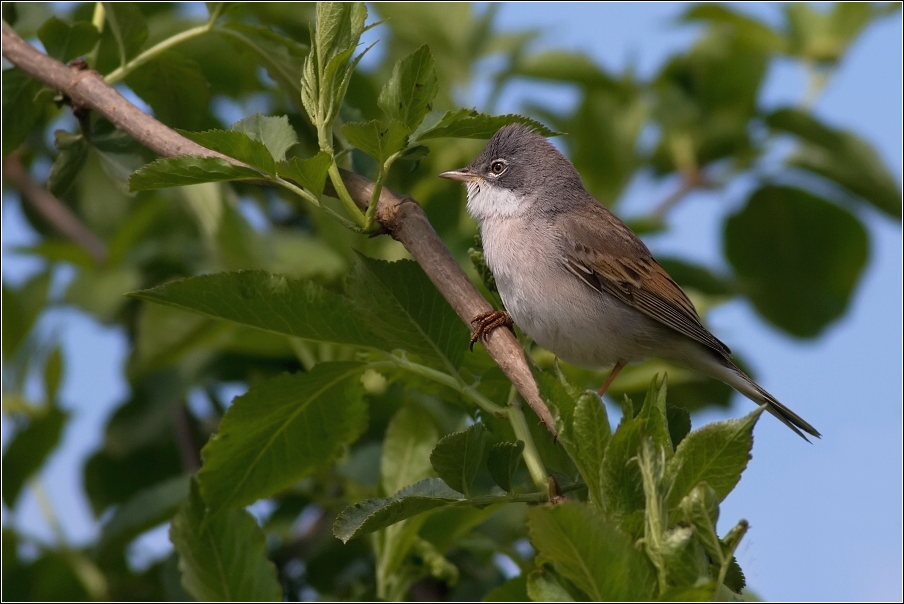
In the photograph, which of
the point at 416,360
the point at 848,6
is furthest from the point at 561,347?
the point at 848,6

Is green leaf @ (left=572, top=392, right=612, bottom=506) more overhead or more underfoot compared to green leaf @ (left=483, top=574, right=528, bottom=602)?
more overhead

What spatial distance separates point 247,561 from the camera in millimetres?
2910

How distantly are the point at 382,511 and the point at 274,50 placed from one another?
1825mm

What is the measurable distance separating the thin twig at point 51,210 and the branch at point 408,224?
197 centimetres

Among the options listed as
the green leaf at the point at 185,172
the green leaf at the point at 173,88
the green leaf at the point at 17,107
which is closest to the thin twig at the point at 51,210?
the green leaf at the point at 17,107

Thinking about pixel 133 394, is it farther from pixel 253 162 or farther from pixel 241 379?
pixel 253 162

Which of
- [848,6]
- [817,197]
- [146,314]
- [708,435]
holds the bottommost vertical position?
[146,314]

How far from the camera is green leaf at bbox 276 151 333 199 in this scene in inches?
92.0

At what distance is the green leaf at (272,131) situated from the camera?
2564 mm

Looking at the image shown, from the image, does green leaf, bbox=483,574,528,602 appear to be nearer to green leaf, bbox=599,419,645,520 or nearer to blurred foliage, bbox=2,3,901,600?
blurred foliage, bbox=2,3,901,600

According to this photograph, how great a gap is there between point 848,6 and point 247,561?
4.45m

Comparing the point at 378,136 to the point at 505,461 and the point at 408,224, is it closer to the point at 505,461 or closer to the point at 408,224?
the point at 408,224

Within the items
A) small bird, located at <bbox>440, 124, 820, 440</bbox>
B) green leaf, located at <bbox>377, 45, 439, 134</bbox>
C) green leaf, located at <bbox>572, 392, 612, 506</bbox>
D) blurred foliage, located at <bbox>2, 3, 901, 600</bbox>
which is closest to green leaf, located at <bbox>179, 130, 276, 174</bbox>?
blurred foliage, located at <bbox>2, 3, 901, 600</bbox>

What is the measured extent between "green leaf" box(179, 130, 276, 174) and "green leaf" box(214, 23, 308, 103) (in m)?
0.98
